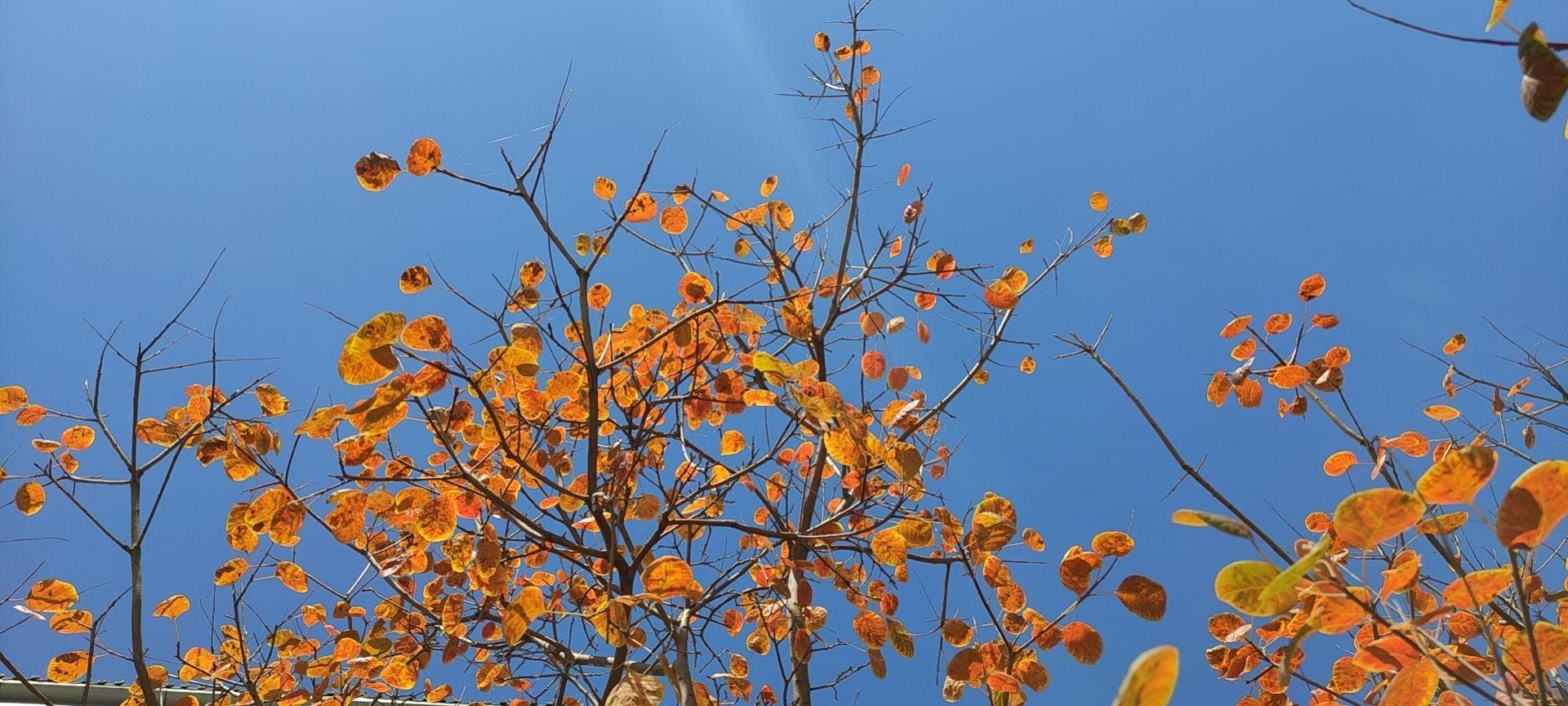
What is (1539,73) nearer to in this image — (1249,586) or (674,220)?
(1249,586)

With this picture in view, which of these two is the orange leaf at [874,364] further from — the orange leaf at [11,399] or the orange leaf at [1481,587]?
the orange leaf at [11,399]

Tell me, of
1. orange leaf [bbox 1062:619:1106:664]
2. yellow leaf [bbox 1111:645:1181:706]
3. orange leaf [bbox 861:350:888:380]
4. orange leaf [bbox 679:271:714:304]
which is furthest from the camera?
orange leaf [bbox 861:350:888:380]

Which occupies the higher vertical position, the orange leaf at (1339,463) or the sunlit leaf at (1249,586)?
the orange leaf at (1339,463)

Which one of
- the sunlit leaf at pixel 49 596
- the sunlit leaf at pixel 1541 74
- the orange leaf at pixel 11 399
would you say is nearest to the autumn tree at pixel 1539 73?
the sunlit leaf at pixel 1541 74

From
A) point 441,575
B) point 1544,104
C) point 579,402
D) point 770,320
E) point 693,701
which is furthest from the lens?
point 770,320

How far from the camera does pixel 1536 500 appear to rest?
19.9 inches

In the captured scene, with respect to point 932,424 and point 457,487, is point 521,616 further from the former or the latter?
point 932,424

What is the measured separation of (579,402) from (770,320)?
676 mm

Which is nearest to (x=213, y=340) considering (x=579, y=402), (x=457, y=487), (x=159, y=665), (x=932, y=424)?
(x=457, y=487)

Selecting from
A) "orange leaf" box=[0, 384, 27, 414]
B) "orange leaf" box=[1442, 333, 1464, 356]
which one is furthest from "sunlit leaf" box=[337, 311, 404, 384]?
"orange leaf" box=[1442, 333, 1464, 356]

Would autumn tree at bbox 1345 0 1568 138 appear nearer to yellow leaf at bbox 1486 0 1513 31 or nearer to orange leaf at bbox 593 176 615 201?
yellow leaf at bbox 1486 0 1513 31

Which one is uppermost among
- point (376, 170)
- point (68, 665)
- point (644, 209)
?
point (644, 209)

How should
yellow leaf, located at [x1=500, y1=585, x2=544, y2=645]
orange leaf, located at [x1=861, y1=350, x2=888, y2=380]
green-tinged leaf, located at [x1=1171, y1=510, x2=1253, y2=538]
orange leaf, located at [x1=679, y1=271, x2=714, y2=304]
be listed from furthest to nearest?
orange leaf, located at [x1=861, y1=350, x2=888, y2=380] < orange leaf, located at [x1=679, y1=271, x2=714, y2=304] < yellow leaf, located at [x1=500, y1=585, x2=544, y2=645] < green-tinged leaf, located at [x1=1171, y1=510, x2=1253, y2=538]

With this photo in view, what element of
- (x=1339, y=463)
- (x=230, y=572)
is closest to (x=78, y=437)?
(x=230, y=572)
